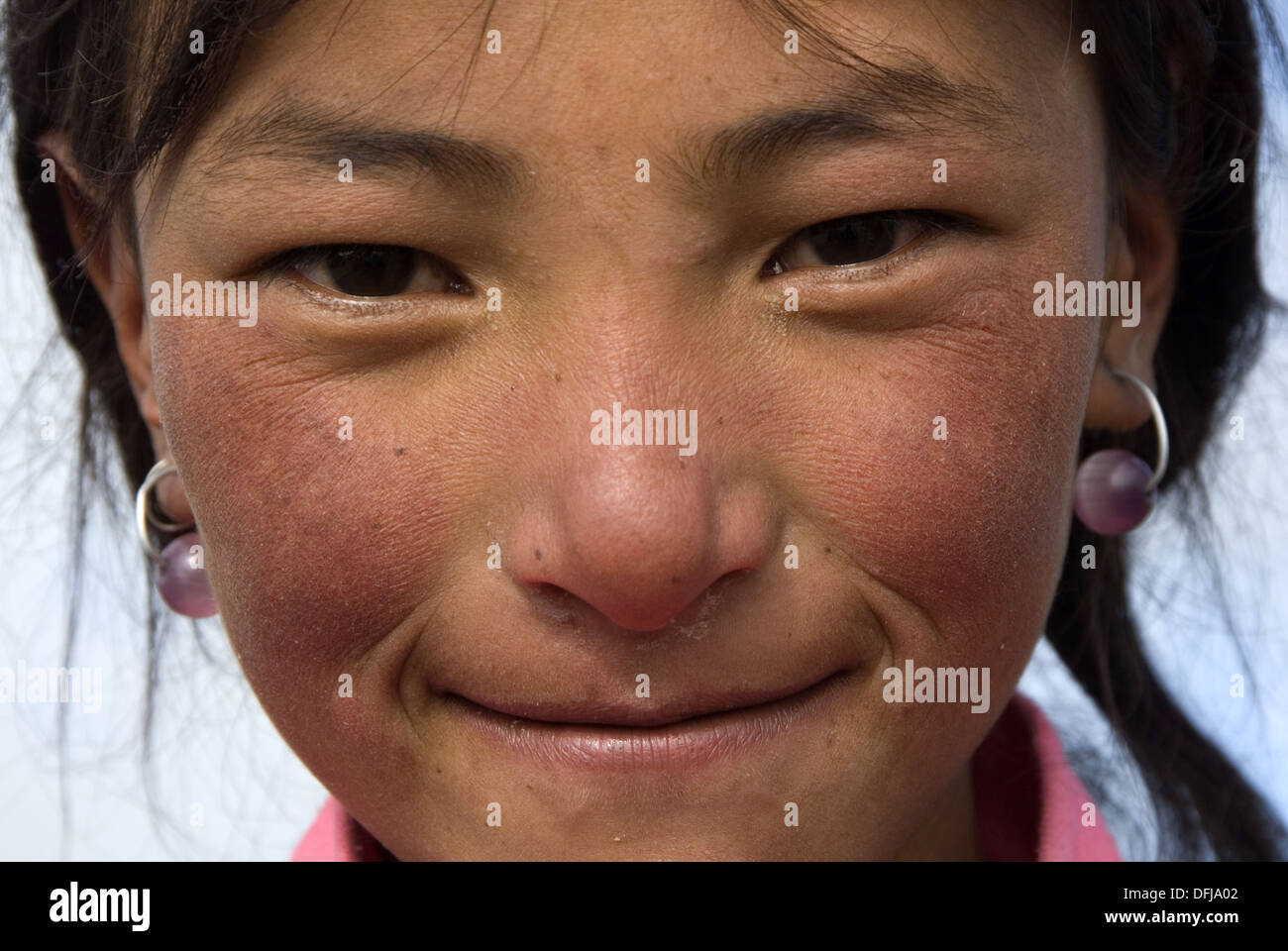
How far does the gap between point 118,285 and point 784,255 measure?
0.77m

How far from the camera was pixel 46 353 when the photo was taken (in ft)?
6.55

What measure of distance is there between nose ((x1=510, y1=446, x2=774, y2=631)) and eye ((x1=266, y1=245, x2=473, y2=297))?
224 mm

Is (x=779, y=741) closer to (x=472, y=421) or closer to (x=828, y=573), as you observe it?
(x=828, y=573)

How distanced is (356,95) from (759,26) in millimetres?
343

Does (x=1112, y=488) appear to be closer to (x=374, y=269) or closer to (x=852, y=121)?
(x=852, y=121)

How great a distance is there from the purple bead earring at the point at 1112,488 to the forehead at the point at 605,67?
55 centimetres

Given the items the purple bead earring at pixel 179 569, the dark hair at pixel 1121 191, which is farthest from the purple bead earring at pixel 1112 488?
the purple bead earring at pixel 179 569

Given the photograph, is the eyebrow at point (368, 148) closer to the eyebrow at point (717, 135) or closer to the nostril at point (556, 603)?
the eyebrow at point (717, 135)

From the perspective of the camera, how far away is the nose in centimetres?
121

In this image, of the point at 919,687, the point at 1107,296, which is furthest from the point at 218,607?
the point at 1107,296

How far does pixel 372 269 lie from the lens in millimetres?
1346

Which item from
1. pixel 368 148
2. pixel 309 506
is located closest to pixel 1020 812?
pixel 309 506

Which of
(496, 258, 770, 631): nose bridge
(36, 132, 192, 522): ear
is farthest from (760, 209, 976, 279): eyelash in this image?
(36, 132, 192, 522): ear

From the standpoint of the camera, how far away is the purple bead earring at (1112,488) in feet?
5.60
